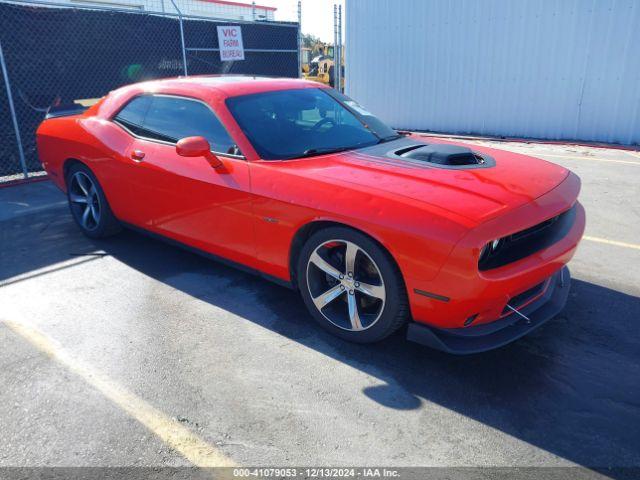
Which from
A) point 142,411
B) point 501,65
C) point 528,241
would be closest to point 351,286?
point 528,241

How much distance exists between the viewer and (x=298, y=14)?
11.2m

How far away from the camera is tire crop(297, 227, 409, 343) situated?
9.10ft

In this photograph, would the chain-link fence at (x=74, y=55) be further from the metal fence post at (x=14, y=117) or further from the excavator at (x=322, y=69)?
the excavator at (x=322, y=69)

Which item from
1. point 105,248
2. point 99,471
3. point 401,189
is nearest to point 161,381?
point 99,471

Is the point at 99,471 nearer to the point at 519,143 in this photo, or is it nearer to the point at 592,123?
the point at 519,143

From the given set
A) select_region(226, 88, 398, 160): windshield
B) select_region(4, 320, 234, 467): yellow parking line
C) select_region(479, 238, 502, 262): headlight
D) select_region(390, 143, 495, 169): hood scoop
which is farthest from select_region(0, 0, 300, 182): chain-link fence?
select_region(479, 238, 502, 262): headlight

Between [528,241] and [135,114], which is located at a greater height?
[135,114]

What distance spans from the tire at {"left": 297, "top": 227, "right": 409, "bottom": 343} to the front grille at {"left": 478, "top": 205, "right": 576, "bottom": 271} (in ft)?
1.63

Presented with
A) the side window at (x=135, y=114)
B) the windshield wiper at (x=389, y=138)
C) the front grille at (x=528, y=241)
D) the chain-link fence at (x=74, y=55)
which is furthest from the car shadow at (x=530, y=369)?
the chain-link fence at (x=74, y=55)

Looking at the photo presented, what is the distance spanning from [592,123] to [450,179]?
368 inches

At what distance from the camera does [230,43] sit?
1049 centimetres

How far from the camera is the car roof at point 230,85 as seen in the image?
3.84 meters

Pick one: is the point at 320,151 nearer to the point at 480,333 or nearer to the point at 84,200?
the point at 480,333

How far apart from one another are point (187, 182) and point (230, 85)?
85cm
